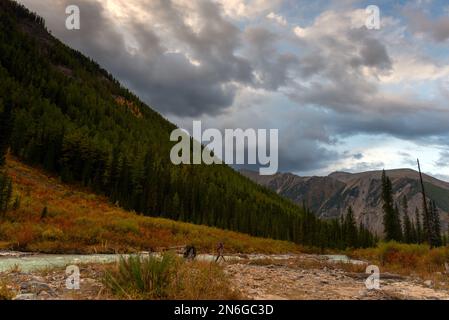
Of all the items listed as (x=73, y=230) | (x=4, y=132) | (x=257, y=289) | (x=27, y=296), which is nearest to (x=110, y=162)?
(x=4, y=132)

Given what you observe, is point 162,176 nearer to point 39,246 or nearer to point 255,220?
point 255,220

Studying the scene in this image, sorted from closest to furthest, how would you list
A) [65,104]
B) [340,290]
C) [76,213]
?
[340,290]
[76,213]
[65,104]

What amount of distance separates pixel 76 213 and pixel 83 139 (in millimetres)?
40747

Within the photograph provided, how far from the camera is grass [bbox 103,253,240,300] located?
326 inches

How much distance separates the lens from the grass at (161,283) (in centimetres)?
829

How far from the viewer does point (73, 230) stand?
125ft

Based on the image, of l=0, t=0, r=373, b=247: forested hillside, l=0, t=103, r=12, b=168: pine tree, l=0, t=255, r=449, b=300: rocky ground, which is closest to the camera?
l=0, t=255, r=449, b=300: rocky ground

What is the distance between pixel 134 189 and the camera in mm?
80938

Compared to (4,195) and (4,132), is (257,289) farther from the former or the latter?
(4,132)

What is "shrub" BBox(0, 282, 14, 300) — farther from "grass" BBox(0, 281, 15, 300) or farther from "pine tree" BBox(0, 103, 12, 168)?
"pine tree" BBox(0, 103, 12, 168)

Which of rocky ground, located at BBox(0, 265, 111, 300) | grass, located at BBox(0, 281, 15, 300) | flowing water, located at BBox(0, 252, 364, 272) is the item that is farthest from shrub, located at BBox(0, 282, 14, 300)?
flowing water, located at BBox(0, 252, 364, 272)

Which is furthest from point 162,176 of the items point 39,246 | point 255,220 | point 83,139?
point 39,246

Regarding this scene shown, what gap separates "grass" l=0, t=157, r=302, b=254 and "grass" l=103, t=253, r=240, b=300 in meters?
16.4

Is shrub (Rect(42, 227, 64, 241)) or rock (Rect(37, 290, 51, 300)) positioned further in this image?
shrub (Rect(42, 227, 64, 241))
